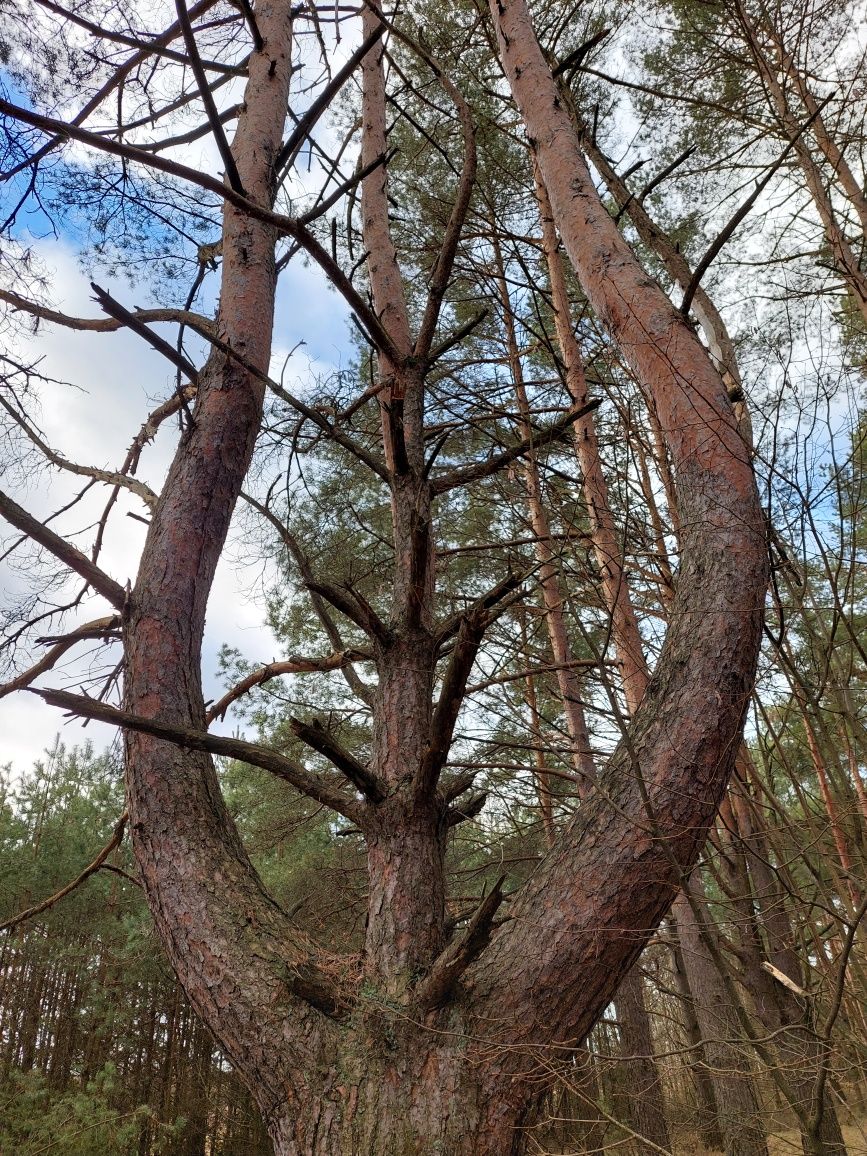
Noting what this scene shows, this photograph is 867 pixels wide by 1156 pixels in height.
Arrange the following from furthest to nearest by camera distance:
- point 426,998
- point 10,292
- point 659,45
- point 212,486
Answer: point 659,45 → point 10,292 → point 212,486 → point 426,998

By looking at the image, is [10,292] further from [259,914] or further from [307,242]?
[259,914]

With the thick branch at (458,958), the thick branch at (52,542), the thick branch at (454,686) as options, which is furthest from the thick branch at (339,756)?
the thick branch at (52,542)

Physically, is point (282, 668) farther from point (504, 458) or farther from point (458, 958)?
point (458, 958)

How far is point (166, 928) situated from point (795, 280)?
6882 mm

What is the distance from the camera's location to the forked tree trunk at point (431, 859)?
1.57 m

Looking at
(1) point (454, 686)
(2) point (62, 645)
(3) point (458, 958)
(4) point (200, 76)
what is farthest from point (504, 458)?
(2) point (62, 645)

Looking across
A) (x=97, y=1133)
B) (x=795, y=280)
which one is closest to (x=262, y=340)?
(x=795, y=280)

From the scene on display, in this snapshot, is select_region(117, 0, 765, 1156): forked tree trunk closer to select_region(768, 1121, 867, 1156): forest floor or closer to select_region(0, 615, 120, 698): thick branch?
select_region(0, 615, 120, 698): thick branch

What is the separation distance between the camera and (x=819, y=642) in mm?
2125

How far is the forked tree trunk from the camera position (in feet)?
5.15

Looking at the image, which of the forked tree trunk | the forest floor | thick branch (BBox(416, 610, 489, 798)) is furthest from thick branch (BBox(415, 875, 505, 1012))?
the forest floor

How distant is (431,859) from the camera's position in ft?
6.40

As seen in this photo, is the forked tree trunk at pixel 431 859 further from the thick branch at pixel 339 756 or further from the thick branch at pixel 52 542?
the thick branch at pixel 52 542

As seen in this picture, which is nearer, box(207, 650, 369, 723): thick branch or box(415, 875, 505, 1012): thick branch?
box(415, 875, 505, 1012): thick branch
